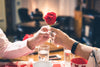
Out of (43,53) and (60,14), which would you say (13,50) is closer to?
(43,53)

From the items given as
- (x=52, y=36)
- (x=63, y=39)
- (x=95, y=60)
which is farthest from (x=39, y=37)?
(x=95, y=60)

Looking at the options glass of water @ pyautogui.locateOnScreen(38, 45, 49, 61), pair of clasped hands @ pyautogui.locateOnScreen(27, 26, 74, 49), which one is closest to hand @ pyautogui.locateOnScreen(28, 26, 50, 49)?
pair of clasped hands @ pyautogui.locateOnScreen(27, 26, 74, 49)

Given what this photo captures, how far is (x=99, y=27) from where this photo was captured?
4.66 metres

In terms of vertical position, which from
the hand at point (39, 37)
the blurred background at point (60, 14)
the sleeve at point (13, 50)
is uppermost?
the hand at point (39, 37)

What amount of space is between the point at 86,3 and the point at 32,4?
3.42 m

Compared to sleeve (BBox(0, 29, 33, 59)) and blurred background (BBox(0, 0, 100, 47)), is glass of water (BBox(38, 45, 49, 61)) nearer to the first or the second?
sleeve (BBox(0, 29, 33, 59))

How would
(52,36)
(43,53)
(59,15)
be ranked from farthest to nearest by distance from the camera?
(59,15) → (52,36) → (43,53)

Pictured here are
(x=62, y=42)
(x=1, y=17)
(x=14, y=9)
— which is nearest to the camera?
(x=62, y=42)

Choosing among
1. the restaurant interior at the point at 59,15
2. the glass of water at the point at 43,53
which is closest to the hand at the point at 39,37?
the glass of water at the point at 43,53

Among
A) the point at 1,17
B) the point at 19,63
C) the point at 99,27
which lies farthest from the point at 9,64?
the point at 1,17

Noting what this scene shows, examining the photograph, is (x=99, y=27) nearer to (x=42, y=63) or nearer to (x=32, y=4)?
(x=42, y=63)

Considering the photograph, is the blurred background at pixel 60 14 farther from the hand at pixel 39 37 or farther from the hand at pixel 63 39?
the hand at pixel 63 39

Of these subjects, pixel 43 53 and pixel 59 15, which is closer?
pixel 43 53

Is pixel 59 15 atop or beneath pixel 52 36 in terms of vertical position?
beneath
